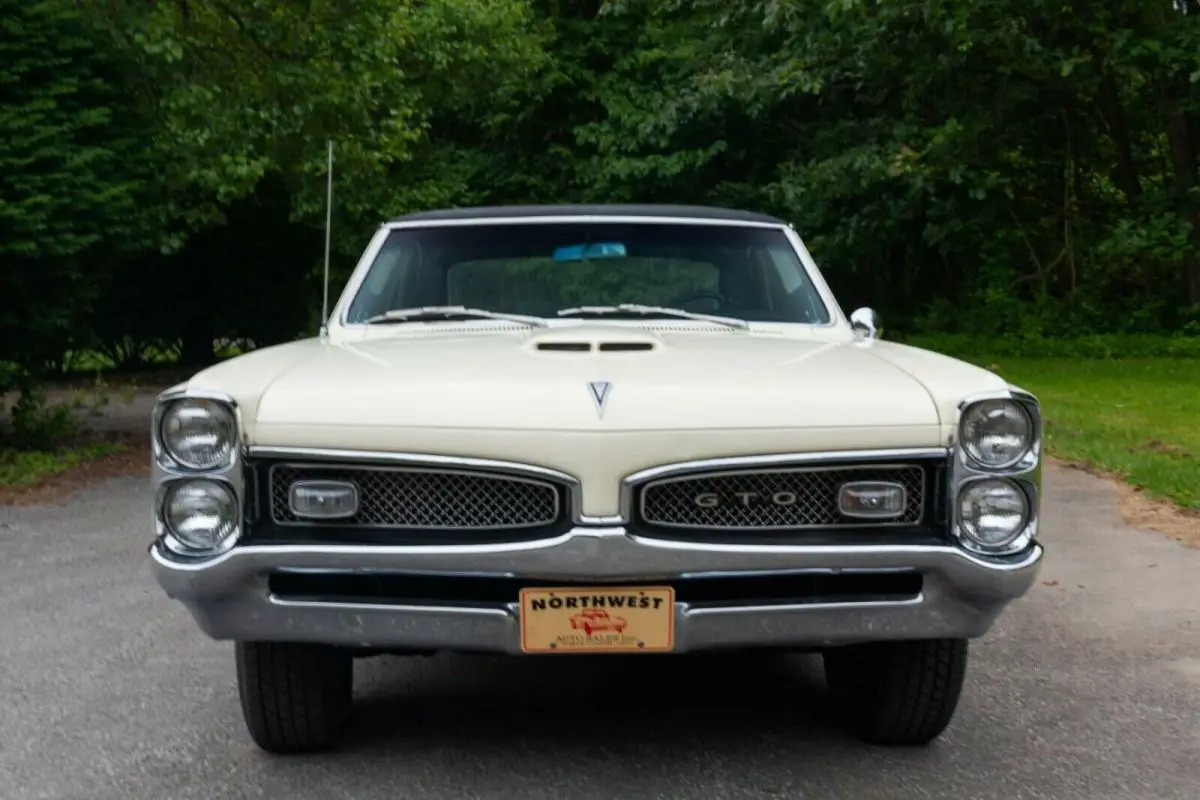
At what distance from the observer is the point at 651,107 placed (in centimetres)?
2633

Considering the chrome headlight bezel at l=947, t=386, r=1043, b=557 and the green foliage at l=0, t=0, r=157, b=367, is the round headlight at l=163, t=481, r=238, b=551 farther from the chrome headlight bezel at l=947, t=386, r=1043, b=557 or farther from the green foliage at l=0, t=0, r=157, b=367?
the green foliage at l=0, t=0, r=157, b=367

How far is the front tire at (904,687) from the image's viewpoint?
4055mm

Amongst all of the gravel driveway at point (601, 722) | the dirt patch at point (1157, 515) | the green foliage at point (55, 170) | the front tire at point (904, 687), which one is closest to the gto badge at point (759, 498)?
the front tire at point (904, 687)

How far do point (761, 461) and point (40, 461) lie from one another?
8.69m

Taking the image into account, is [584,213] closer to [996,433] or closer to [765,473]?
[765,473]

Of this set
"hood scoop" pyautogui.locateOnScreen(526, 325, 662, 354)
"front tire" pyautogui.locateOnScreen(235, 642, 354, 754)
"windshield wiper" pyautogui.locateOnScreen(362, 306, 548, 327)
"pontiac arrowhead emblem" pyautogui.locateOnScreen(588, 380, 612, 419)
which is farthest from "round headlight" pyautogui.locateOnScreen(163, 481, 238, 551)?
"windshield wiper" pyautogui.locateOnScreen(362, 306, 548, 327)

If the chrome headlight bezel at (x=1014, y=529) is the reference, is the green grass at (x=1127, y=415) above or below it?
below

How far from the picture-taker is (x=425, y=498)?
143 inches

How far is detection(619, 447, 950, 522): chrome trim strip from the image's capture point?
3.55m

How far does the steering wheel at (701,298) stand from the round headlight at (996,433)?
1.74 m

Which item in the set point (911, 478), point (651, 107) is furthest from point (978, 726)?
point (651, 107)

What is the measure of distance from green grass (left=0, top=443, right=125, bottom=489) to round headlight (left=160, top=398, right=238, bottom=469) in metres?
6.92

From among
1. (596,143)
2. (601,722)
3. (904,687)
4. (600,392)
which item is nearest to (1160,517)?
(904,687)

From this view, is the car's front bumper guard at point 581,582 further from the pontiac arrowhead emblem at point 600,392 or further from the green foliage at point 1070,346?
the green foliage at point 1070,346
